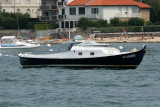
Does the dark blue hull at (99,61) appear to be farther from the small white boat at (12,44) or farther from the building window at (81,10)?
the building window at (81,10)

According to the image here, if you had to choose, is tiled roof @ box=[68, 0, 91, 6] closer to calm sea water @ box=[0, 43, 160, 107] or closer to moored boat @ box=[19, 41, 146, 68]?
calm sea water @ box=[0, 43, 160, 107]

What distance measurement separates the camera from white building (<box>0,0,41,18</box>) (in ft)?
450

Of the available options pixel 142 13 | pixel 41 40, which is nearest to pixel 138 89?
pixel 41 40

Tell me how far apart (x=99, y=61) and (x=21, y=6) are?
9164cm

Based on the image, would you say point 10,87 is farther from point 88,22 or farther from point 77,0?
point 77,0

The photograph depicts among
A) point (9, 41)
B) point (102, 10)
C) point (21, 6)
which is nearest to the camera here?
point (9, 41)

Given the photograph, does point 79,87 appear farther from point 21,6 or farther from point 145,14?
point 21,6

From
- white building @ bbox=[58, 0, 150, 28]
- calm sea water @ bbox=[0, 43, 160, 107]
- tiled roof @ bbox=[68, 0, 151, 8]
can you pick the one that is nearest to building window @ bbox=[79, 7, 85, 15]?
white building @ bbox=[58, 0, 150, 28]

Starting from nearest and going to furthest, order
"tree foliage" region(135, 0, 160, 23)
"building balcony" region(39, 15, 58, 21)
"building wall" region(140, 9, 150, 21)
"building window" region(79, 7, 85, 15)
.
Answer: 1. "building window" region(79, 7, 85, 15)
2. "building wall" region(140, 9, 150, 21)
3. "tree foliage" region(135, 0, 160, 23)
4. "building balcony" region(39, 15, 58, 21)

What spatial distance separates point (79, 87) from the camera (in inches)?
1662

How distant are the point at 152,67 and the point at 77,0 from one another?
66.0 meters

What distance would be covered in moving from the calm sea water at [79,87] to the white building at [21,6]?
81.8 metres

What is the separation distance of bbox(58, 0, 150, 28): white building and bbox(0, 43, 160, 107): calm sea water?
58.4m

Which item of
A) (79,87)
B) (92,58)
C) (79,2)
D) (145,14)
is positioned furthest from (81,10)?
(79,87)
